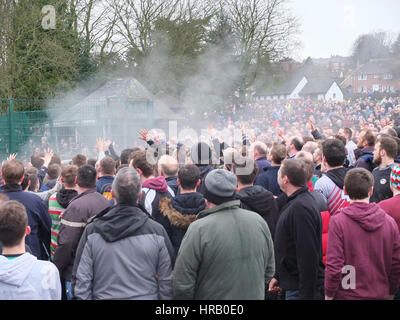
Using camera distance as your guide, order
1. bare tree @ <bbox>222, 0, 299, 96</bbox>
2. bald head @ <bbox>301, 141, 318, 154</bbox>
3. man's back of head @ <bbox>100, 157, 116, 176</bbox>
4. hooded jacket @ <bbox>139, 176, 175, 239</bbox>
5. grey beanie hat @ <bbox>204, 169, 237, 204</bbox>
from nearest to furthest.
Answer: grey beanie hat @ <bbox>204, 169, 237, 204</bbox> → hooded jacket @ <bbox>139, 176, 175, 239</bbox> → man's back of head @ <bbox>100, 157, 116, 176</bbox> → bald head @ <bbox>301, 141, 318, 154</bbox> → bare tree @ <bbox>222, 0, 299, 96</bbox>

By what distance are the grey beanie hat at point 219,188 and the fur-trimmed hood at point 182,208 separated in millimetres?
572

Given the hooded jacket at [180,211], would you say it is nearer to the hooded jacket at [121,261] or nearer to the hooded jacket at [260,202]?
the hooded jacket at [260,202]

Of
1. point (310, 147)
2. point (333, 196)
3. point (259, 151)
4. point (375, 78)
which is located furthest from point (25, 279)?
point (375, 78)

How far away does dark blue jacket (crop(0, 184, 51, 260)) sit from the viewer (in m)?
3.56

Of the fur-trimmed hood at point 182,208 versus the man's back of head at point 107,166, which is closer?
the fur-trimmed hood at point 182,208

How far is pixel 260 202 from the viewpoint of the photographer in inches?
135

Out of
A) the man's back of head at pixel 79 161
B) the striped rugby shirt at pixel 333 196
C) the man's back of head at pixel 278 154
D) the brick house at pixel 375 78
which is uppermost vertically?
the brick house at pixel 375 78

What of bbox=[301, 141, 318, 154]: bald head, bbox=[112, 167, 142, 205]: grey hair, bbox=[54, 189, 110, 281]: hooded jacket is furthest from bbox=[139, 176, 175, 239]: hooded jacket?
bbox=[301, 141, 318, 154]: bald head

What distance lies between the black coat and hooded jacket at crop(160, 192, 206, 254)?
2.10 ft

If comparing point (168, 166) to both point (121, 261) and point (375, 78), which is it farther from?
point (375, 78)

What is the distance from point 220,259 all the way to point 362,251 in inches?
39.1

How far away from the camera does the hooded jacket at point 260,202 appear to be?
11.2 ft

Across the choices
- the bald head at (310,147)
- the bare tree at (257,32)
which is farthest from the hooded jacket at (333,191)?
the bare tree at (257,32)

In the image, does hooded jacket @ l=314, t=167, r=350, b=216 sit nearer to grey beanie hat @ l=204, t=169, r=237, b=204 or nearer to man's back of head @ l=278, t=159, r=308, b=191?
man's back of head @ l=278, t=159, r=308, b=191
